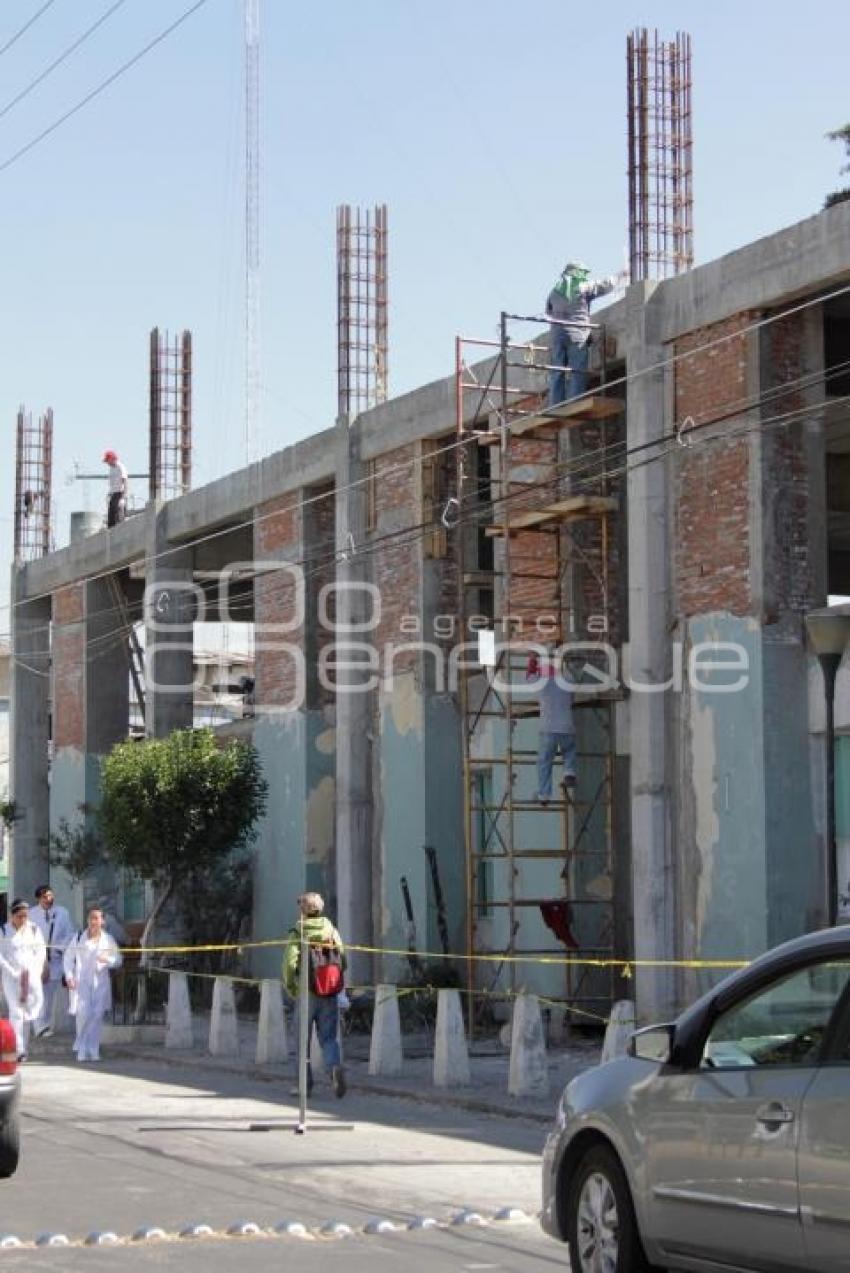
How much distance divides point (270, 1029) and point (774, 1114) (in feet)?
46.2

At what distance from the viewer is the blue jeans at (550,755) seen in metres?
23.5

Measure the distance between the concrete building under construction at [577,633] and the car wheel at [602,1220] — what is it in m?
9.71

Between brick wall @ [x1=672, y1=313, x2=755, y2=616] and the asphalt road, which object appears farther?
brick wall @ [x1=672, y1=313, x2=755, y2=616]

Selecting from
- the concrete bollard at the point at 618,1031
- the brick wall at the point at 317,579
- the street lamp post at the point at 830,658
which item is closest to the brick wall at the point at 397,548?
the brick wall at the point at 317,579

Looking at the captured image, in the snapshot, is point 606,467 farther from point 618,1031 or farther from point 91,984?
point 618,1031

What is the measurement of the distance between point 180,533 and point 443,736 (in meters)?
8.89

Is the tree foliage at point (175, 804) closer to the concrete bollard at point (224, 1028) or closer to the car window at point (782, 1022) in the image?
the concrete bollard at point (224, 1028)

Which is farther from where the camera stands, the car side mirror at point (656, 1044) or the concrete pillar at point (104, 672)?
the concrete pillar at point (104, 672)

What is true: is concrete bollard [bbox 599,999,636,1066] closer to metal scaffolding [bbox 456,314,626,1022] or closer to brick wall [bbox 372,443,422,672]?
metal scaffolding [bbox 456,314,626,1022]

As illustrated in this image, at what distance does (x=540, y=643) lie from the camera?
2462 centimetres

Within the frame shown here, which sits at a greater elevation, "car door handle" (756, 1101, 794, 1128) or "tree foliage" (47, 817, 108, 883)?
"tree foliage" (47, 817, 108, 883)

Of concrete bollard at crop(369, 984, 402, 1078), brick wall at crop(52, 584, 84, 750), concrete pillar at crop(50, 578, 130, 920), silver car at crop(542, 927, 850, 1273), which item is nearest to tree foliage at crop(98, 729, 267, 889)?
concrete pillar at crop(50, 578, 130, 920)

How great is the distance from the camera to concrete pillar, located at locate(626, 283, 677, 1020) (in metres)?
21.5

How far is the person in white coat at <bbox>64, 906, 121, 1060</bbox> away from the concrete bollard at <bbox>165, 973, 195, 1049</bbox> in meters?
0.69
